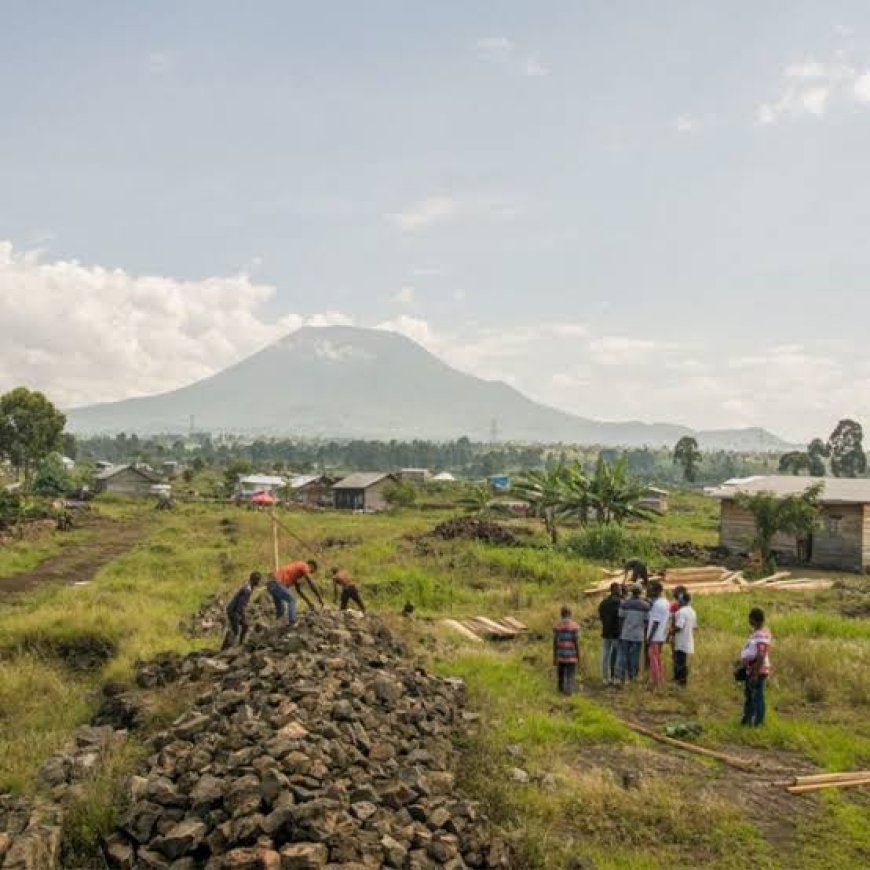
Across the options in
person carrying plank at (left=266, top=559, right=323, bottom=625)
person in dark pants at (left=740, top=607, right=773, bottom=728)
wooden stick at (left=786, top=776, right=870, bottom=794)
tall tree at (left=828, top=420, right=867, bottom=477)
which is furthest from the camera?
tall tree at (left=828, top=420, right=867, bottom=477)

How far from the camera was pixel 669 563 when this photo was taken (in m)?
29.4

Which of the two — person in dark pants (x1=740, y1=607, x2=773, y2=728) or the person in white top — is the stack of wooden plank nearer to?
the person in white top

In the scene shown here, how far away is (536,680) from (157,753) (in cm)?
640

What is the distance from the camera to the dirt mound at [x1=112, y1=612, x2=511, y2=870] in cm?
662

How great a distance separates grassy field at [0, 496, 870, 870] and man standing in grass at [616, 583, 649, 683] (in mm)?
352

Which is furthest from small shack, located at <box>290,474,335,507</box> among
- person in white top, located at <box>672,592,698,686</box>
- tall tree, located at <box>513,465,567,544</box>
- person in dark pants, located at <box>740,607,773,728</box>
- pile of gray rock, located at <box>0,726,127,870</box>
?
pile of gray rock, located at <box>0,726,127,870</box>

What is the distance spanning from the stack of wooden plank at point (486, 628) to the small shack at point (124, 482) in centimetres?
6018

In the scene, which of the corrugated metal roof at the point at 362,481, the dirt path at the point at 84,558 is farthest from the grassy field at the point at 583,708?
the corrugated metal roof at the point at 362,481

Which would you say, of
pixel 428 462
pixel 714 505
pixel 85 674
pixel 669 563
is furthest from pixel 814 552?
pixel 428 462

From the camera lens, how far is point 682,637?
13078 millimetres

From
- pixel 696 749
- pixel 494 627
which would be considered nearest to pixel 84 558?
pixel 494 627

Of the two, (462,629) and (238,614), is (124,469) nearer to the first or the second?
(462,629)

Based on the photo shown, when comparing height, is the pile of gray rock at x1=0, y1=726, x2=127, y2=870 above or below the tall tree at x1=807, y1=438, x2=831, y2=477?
below

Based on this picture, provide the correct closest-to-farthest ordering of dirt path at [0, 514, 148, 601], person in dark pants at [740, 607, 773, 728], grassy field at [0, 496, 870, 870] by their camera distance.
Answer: grassy field at [0, 496, 870, 870] < person in dark pants at [740, 607, 773, 728] < dirt path at [0, 514, 148, 601]
